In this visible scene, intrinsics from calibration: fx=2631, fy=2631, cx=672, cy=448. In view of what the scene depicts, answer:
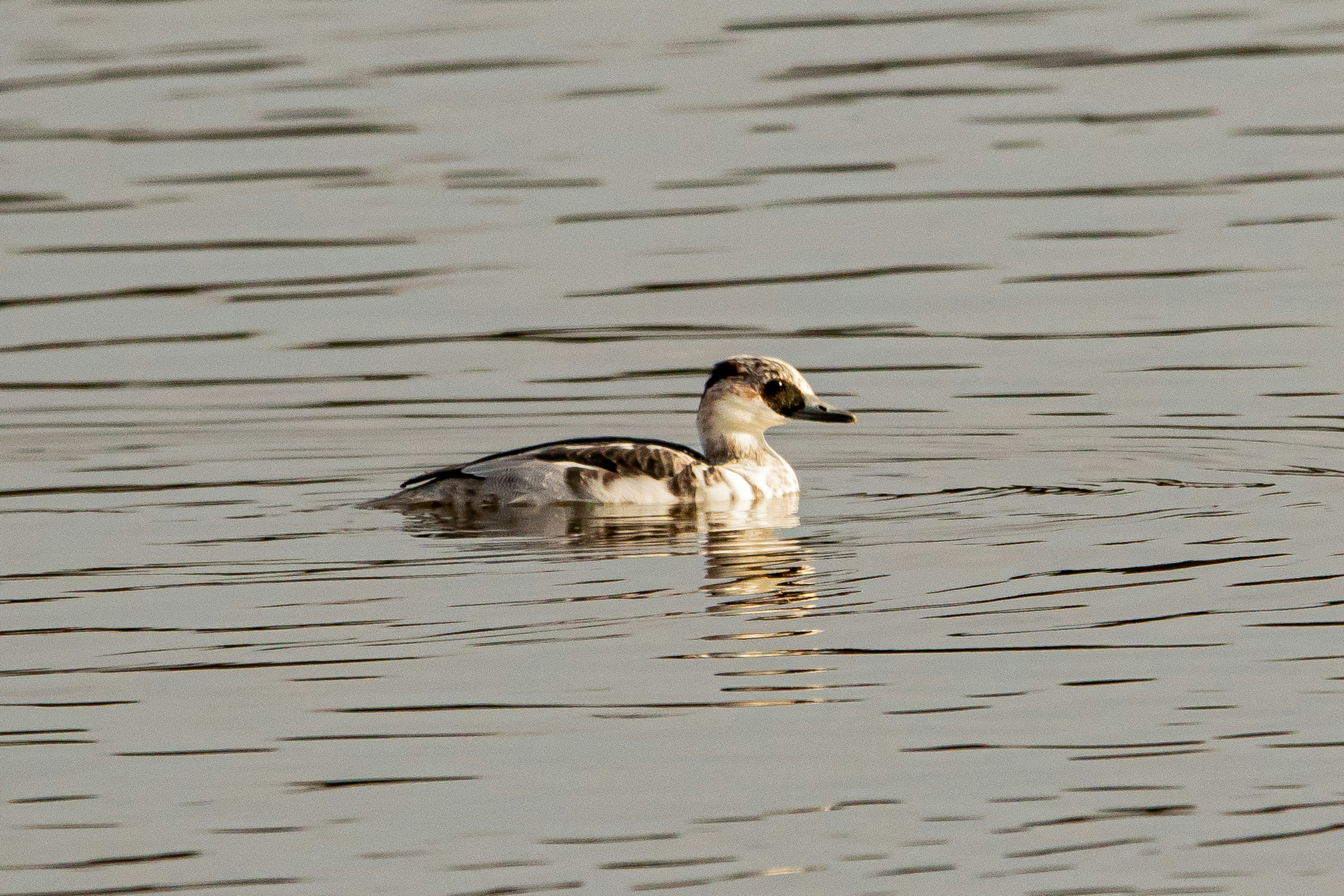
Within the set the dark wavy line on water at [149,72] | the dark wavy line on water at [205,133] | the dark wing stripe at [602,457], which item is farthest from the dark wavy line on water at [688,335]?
the dark wavy line on water at [149,72]

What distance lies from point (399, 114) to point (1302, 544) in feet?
50.1

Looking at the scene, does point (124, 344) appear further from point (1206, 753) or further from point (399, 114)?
point (1206, 753)

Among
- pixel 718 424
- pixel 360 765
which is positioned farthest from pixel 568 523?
pixel 360 765

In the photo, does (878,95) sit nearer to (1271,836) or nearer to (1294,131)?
(1294,131)

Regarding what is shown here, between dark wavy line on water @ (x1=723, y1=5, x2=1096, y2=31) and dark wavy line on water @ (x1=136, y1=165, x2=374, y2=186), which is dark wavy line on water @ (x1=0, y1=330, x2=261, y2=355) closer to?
dark wavy line on water @ (x1=136, y1=165, x2=374, y2=186)

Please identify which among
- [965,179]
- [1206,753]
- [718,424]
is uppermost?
[965,179]

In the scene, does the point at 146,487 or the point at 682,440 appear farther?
the point at 682,440

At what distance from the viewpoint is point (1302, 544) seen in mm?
12008

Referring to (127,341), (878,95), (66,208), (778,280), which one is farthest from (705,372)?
(878,95)

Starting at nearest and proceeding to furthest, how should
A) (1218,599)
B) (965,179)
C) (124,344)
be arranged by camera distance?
(1218,599)
(124,344)
(965,179)

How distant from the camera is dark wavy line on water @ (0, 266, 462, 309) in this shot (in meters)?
19.5

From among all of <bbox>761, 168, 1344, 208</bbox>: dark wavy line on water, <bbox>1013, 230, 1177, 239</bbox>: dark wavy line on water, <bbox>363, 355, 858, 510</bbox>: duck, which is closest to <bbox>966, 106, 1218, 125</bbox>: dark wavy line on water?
<bbox>761, 168, 1344, 208</bbox>: dark wavy line on water

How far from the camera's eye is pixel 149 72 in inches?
1131

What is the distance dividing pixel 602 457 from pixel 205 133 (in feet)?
42.1
